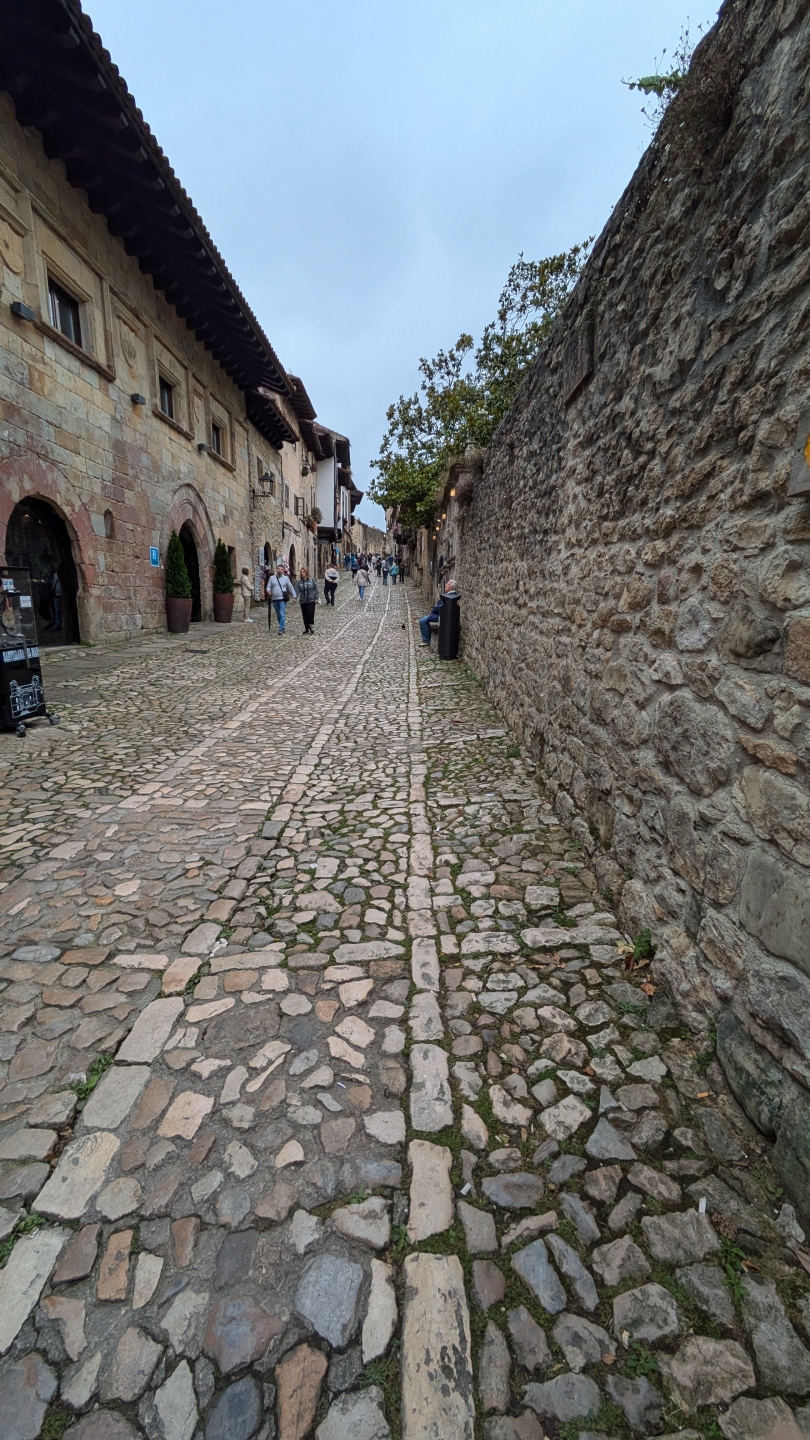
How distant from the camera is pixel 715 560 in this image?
6.62ft

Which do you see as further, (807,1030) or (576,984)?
(576,984)

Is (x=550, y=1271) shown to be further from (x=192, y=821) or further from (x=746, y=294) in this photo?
(x=192, y=821)

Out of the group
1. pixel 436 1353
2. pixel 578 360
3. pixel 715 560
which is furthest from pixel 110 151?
pixel 436 1353

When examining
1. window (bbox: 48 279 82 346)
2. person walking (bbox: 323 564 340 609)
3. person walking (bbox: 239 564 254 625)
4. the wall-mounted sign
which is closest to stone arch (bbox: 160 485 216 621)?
person walking (bbox: 239 564 254 625)

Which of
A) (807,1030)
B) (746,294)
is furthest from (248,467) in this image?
(807,1030)

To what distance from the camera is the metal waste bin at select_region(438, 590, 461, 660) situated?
1030 centimetres

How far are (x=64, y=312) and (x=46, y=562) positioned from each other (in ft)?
13.7

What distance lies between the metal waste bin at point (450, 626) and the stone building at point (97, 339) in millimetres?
6238

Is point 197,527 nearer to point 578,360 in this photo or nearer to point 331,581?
point 331,581

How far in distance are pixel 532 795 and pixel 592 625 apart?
142cm

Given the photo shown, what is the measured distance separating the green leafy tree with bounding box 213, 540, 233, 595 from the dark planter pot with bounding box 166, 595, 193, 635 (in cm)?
285

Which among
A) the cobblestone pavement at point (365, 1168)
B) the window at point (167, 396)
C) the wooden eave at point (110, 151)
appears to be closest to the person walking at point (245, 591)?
the window at point (167, 396)

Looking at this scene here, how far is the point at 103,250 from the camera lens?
1025cm

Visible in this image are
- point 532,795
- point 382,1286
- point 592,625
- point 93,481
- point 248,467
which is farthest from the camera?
point 248,467
